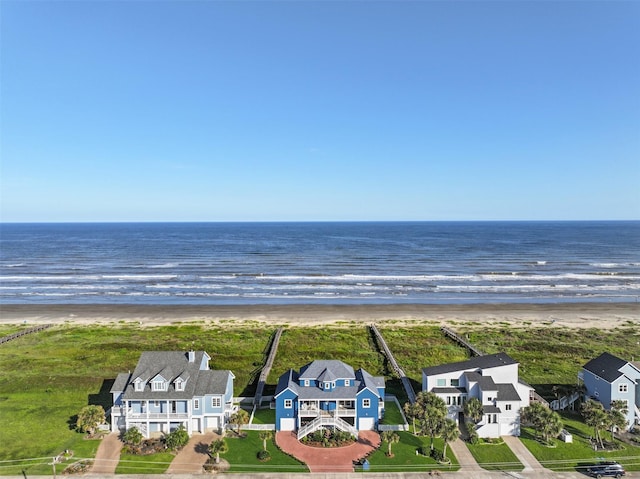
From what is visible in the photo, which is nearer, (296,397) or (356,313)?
(296,397)

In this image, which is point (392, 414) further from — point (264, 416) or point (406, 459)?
point (264, 416)

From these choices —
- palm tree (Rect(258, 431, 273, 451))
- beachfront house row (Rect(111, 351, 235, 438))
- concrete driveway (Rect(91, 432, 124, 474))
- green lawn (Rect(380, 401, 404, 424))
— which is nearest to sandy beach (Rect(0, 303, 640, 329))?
green lawn (Rect(380, 401, 404, 424))

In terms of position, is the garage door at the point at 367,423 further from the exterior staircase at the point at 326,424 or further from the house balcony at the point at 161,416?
the house balcony at the point at 161,416

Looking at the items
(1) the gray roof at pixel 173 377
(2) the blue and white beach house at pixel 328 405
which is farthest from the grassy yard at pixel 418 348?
(1) the gray roof at pixel 173 377

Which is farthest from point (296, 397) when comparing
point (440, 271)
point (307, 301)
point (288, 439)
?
point (440, 271)

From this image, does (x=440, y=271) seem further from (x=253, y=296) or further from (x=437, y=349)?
(x=437, y=349)

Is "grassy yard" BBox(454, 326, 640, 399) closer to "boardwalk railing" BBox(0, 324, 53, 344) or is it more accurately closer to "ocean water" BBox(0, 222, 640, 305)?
"ocean water" BBox(0, 222, 640, 305)
